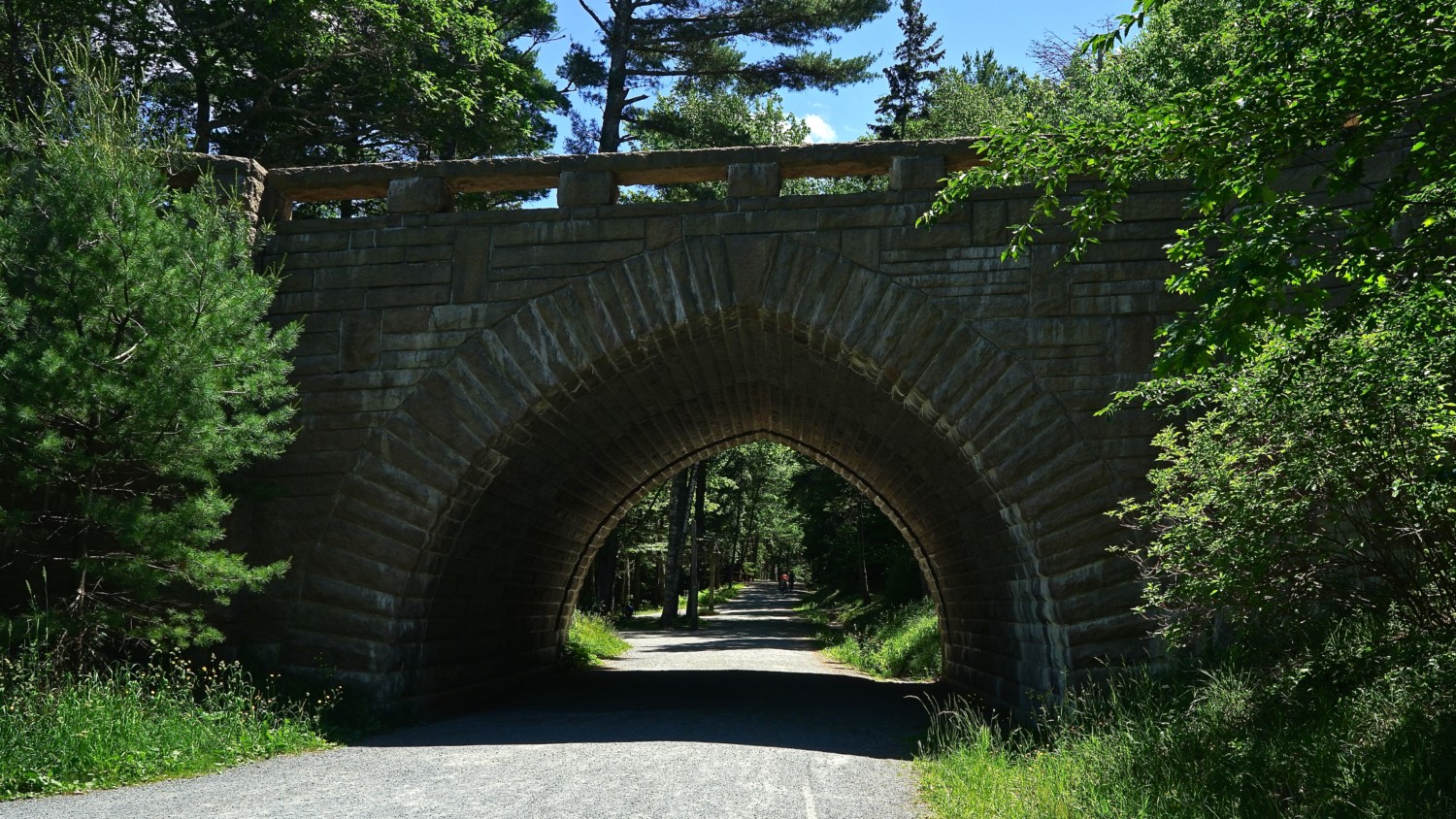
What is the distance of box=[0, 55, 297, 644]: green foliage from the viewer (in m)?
8.13

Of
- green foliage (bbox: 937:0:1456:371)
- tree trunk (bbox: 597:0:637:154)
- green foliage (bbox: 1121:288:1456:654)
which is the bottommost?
green foliage (bbox: 1121:288:1456:654)

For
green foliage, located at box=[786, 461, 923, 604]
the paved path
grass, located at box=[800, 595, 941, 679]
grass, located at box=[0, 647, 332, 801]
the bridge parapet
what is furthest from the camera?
green foliage, located at box=[786, 461, 923, 604]

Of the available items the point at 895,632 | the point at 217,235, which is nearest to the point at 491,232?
the point at 217,235

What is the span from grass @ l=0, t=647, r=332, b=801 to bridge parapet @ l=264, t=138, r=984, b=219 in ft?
14.7

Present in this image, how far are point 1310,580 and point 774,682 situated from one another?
30.9 ft

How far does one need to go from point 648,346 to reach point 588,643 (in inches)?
409

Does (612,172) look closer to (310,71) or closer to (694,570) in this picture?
(310,71)

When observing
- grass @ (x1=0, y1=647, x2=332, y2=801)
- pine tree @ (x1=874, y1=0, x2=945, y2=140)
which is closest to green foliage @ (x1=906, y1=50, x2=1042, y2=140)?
pine tree @ (x1=874, y1=0, x2=945, y2=140)

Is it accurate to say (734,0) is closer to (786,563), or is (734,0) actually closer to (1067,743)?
(1067,743)

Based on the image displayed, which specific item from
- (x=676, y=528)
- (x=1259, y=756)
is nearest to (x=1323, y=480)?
(x=1259, y=756)

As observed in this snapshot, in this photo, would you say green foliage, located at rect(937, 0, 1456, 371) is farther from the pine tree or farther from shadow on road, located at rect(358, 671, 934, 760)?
the pine tree

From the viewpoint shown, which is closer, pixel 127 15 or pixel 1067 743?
pixel 1067 743

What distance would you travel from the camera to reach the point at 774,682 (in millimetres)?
15180

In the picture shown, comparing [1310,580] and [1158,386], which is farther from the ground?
[1158,386]
